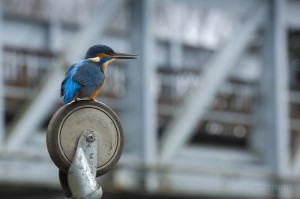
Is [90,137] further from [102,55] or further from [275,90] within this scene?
[275,90]

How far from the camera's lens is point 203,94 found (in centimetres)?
1199

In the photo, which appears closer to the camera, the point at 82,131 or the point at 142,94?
the point at 82,131

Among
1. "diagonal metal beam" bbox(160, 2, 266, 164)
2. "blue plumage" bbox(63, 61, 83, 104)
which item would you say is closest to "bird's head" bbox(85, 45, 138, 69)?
"blue plumage" bbox(63, 61, 83, 104)

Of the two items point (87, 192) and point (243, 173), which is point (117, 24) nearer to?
point (243, 173)

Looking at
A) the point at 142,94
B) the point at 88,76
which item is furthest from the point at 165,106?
the point at 88,76

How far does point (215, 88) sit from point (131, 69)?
1.19 metres

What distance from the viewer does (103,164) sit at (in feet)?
14.8

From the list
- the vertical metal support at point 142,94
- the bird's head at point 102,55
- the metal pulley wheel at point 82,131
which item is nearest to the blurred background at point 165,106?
the vertical metal support at point 142,94

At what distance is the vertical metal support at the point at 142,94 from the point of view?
37.8 ft

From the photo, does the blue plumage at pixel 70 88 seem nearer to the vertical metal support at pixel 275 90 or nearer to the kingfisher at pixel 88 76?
the kingfisher at pixel 88 76

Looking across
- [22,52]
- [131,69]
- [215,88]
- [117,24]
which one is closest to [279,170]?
[215,88]

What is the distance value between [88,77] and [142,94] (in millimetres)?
6933

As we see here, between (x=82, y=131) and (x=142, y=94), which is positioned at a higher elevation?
(x=142, y=94)

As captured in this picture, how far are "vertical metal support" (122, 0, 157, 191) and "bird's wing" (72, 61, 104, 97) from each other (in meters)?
6.82
